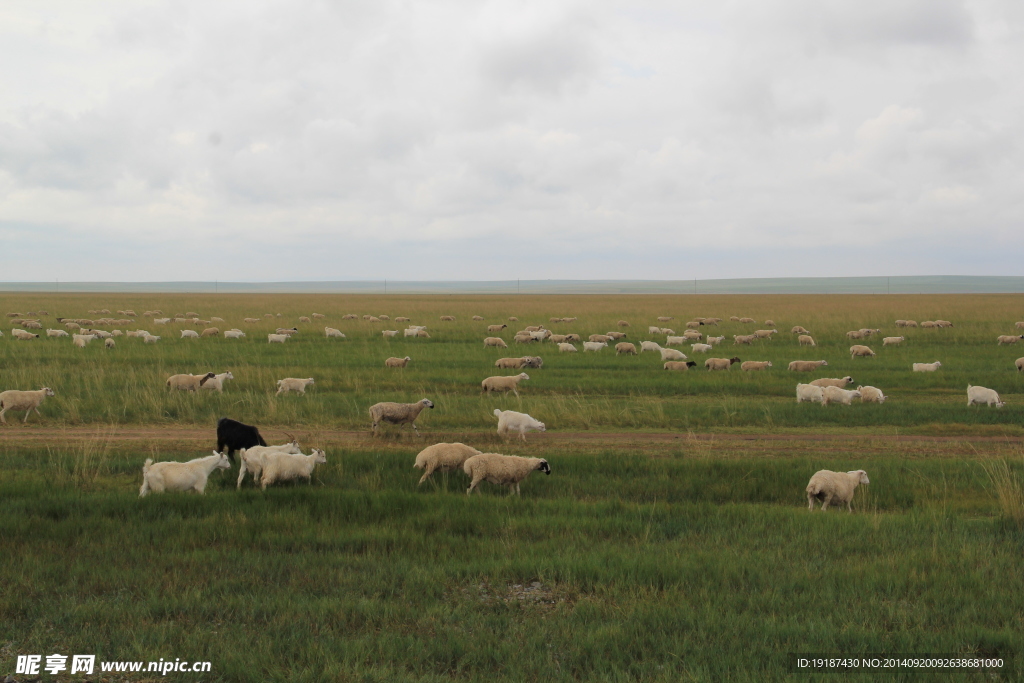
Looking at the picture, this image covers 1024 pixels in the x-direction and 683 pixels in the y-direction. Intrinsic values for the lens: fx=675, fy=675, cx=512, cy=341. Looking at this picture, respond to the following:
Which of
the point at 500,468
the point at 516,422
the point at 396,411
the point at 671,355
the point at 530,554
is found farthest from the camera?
the point at 671,355

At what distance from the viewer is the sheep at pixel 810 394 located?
20438 mm

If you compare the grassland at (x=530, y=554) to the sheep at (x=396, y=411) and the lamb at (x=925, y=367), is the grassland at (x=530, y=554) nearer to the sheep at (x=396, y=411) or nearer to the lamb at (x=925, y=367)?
the sheep at (x=396, y=411)

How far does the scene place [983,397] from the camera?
1966 cm

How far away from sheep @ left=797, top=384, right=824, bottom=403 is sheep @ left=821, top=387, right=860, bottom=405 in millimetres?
88

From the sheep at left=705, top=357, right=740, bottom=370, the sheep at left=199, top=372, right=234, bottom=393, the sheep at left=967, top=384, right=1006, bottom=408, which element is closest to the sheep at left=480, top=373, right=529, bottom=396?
the sheep at left=199, top=372, right=234, bottom=393

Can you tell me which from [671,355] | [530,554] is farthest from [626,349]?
[530,554]

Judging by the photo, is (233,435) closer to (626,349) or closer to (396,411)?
(396,411)

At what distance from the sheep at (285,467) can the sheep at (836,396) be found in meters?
15.5

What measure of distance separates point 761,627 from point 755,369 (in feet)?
72.2

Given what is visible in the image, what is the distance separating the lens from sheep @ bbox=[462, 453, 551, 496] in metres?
11.0

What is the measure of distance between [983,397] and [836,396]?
13.2 ft

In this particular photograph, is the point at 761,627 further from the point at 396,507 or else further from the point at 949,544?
the point at 396,507

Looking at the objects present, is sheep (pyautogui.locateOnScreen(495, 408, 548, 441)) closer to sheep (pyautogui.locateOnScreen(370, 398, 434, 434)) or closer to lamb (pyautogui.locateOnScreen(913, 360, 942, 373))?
sheep (pyautogui.locateOnScreen(370, 398, 434, 434))

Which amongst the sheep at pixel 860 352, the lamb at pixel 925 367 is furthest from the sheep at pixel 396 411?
the sheep at pixel 860 352
